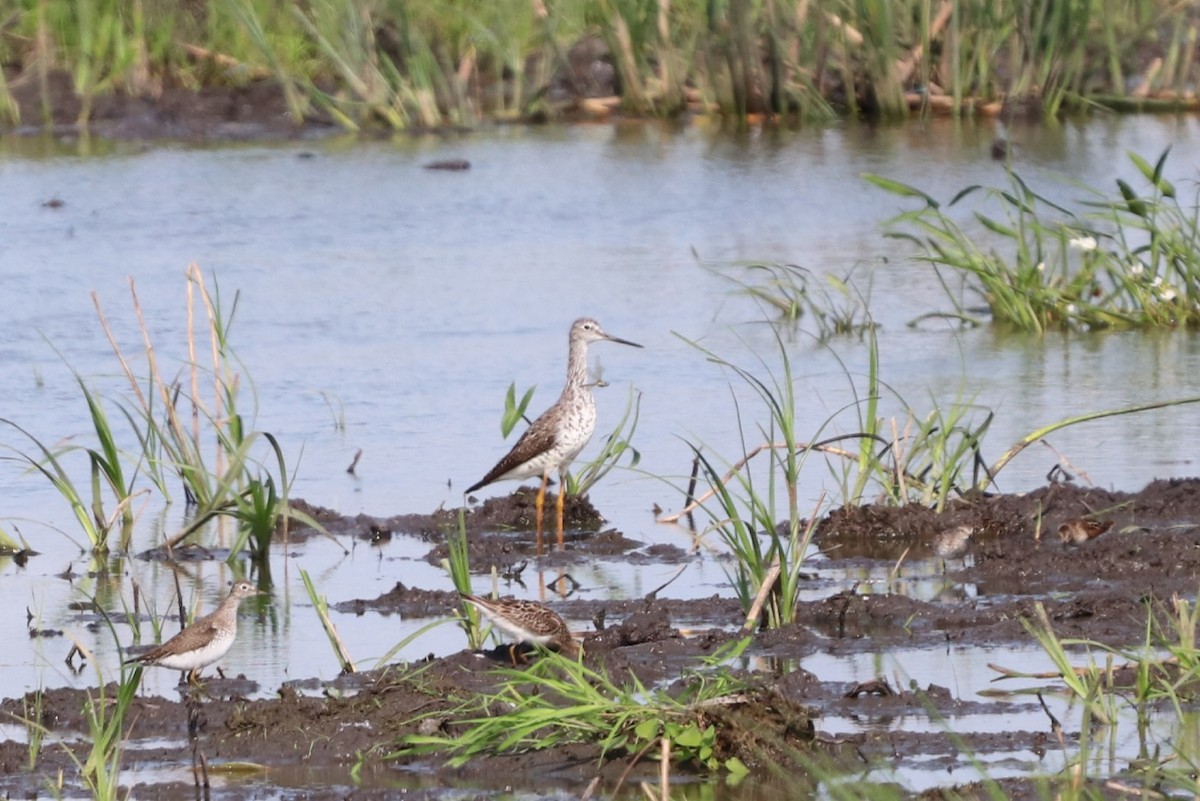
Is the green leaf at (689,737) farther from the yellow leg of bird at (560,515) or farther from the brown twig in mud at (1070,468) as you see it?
the brown twig in mud at (1070,468)

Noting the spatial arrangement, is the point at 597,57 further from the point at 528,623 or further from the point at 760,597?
the point at 528,623

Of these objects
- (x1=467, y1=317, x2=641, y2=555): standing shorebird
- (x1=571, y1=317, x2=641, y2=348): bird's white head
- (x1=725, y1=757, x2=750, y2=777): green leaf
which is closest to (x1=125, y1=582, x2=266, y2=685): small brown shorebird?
(x1=725, y1=757, x2=750, y2=777): green leaf

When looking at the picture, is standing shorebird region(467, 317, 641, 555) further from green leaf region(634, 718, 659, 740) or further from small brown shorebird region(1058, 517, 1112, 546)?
green leaf region(634, 718, 659, 740)

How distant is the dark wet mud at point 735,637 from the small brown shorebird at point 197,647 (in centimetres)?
9

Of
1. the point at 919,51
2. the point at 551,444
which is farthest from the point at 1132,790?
the point at 919,51

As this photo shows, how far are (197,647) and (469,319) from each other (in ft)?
19.6

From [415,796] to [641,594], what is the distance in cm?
196

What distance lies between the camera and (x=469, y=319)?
11297mm

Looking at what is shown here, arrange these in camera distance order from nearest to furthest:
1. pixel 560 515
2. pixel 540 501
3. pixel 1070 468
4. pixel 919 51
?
pixel 560 515, pixel 540 501, pixel 1070 468, pixel 919 51

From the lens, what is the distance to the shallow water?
7031 mm

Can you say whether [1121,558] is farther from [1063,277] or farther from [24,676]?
[1063,277]

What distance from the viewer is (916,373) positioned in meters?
9.56

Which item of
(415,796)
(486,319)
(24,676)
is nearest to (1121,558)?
(415,796)

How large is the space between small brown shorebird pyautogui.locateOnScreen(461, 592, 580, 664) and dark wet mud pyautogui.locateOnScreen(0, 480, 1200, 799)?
85 millimetres
